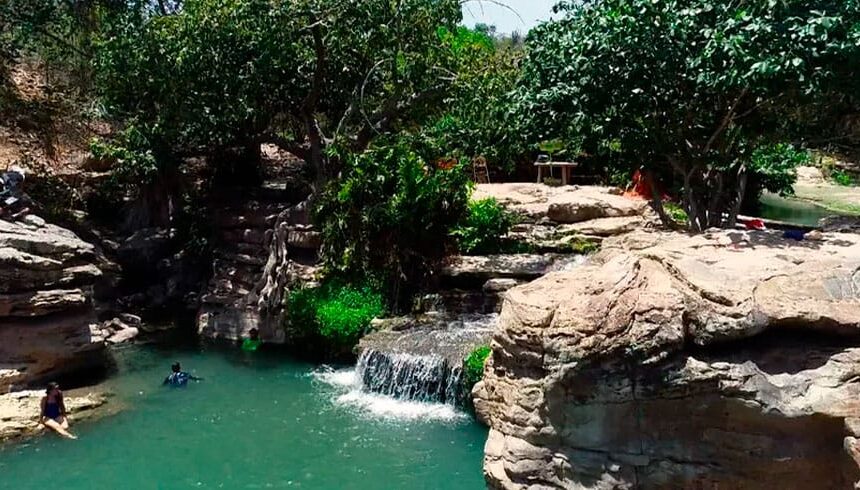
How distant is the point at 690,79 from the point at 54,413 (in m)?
10.7

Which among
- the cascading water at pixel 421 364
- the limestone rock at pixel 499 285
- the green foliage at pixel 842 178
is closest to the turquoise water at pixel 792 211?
the green foliage at pixel 842 178

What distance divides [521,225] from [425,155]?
2708 mm

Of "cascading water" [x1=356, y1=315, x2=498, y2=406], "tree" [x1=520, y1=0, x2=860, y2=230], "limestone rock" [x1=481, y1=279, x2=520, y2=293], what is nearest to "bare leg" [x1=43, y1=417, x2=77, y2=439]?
"cascading water" [x1=356, y1=315, x2=498, y2=406]

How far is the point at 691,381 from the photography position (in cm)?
614

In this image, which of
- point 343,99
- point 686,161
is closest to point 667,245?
point 686,161

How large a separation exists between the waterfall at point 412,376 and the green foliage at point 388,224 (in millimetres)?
2759

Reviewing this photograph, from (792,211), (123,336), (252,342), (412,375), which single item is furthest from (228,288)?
(792,211)

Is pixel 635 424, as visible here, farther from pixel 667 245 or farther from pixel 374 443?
pixel 374 443

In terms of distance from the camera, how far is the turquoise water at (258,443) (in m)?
10.9

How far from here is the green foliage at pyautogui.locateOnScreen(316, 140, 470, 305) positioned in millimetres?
16703

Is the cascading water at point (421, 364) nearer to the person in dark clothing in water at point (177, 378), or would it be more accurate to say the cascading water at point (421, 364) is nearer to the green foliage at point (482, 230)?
the green foliage at point (482, 230)

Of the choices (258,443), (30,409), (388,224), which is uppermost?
(388,224)

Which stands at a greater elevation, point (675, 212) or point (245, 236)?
point (675, 212)

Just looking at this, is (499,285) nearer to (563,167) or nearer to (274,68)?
(274,68)
